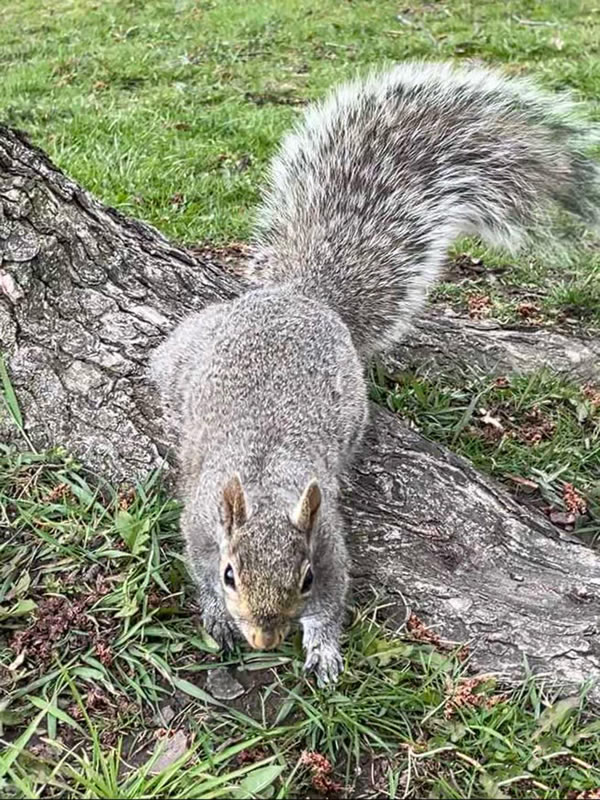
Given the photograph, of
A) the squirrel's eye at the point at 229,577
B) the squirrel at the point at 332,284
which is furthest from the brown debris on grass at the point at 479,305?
the squirrel's eye at the point at 229,577

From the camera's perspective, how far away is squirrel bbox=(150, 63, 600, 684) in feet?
6.69

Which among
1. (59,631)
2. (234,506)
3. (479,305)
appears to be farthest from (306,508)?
(479,305)

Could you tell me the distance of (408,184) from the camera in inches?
117

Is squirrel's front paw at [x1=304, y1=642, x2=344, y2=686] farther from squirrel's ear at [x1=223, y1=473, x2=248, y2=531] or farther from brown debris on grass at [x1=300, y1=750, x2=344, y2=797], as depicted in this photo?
squirrel's ear at [x1=223, y1=473, x2=248, y2=531]

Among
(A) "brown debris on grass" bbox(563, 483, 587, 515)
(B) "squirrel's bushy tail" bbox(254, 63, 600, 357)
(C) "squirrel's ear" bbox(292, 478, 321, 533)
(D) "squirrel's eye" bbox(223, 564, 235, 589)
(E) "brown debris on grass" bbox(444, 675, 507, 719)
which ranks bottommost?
(A) "brown debris on grass" bbox(563, 483, 587, 515)

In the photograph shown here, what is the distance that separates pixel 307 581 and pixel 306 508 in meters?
0.14

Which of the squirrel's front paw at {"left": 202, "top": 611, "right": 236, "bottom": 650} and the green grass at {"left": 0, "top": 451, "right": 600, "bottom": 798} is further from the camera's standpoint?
the squirrel's front paw at {"left": 202, "top": 611, "right": 236, "bottom": 650}

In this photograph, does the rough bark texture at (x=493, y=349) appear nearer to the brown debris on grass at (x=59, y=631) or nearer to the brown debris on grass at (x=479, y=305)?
the brown debris on grass at (x=479, y=305)

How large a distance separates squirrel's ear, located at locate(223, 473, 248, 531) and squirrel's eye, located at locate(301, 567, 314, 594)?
0.53ft

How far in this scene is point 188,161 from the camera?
4.71 meters

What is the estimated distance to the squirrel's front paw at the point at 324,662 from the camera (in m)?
1.93

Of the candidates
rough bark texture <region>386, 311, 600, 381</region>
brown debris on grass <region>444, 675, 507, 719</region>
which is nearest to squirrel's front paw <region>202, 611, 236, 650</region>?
brown debris on grass <region>444, 675, 507, 719</region>

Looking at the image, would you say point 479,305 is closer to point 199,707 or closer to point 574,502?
point 574,502

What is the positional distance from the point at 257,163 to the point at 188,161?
34 cm
